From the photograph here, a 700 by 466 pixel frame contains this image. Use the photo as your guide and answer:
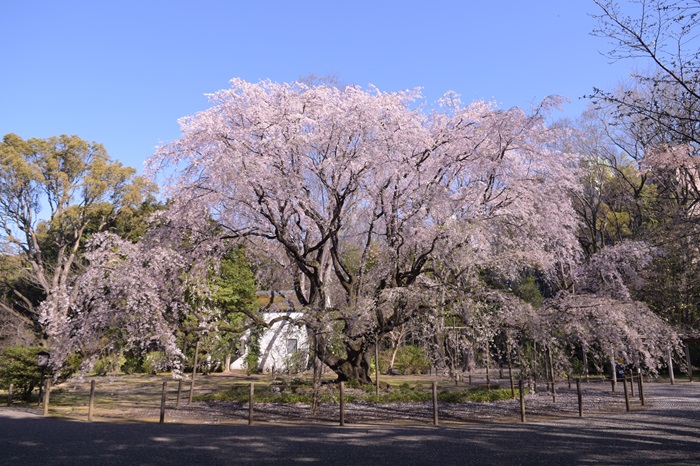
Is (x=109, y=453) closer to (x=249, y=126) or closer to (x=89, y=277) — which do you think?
(x=89, y=277)

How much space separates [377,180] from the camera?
54.3ft

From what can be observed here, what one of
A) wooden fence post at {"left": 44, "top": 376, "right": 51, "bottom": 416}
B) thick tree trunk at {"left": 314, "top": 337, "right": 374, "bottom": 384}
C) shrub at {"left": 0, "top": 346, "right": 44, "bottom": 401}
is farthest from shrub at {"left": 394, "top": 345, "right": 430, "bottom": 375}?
wooden fence post at {"left": 44, "top": 376, "right": 51, "bottom": 416}

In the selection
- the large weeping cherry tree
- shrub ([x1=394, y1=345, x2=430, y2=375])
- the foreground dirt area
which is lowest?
the foreground dirt area

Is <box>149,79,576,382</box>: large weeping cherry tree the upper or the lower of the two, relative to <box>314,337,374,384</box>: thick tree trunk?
upper

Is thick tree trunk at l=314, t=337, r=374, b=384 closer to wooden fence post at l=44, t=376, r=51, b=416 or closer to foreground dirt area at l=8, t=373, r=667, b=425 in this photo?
foreground dirt area at l=8, t=373, r=667, b=425

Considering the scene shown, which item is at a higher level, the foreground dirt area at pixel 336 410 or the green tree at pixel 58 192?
the green tree at pixel 58 192

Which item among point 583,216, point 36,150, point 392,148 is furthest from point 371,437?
point 36,150

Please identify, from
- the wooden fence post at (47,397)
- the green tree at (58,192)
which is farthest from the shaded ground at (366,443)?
the green tree at (58,192)

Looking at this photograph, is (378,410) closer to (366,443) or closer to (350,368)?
(350,368)

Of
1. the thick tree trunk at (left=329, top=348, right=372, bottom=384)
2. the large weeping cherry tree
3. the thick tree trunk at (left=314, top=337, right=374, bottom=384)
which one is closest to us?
the large weeping cherry tree

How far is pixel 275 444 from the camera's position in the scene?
31.2 ft

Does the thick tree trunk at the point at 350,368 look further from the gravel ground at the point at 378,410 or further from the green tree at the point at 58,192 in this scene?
the green tree at the point at 58,192

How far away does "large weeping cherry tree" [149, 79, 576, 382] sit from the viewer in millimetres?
15359

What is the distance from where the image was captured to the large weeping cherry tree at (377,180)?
15359 millimetres
